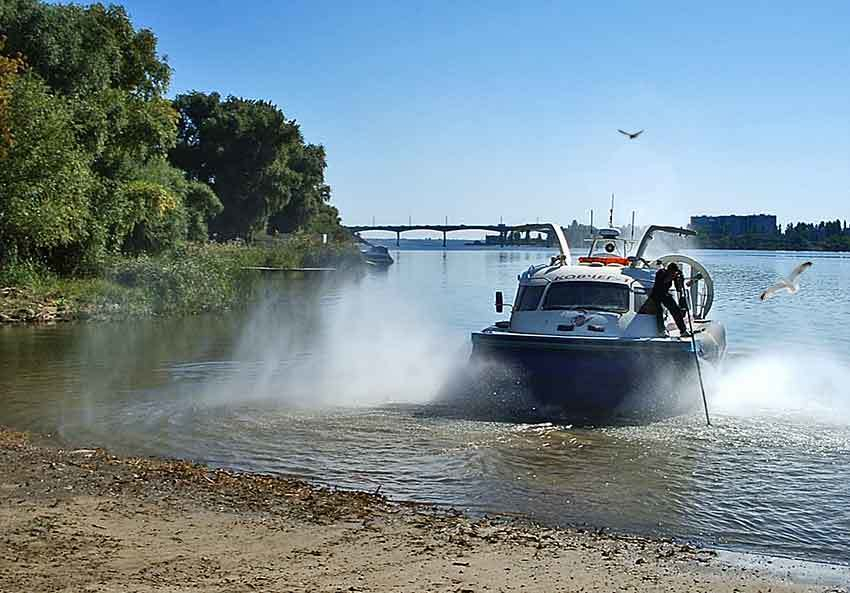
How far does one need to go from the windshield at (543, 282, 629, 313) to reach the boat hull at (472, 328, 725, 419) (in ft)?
4.76

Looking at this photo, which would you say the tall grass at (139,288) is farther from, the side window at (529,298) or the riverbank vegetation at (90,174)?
the side window at (529,298)

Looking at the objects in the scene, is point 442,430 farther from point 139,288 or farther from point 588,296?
point 139,288

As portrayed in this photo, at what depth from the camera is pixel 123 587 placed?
21.1 ft

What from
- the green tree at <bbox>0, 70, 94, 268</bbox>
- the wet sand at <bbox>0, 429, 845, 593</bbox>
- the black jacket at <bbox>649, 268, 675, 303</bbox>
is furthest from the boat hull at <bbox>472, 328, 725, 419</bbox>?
the green tree at <bbox>0, 70, 94, 268</bbox>

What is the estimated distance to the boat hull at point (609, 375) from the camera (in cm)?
1480

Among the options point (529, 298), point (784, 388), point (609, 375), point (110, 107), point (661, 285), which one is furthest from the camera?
point (110, 107)

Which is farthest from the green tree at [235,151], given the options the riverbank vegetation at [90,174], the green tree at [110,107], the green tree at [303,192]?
the green tree at [110,107]

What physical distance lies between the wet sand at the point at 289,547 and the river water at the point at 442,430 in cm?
99

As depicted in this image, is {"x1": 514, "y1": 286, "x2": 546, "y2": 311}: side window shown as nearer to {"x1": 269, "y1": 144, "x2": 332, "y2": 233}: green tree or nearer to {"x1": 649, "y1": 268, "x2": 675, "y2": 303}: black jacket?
{"x1": 649, "y1": 268, "x2": 675, "y2": 303}: black jacket

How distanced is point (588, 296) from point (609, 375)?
2088mm

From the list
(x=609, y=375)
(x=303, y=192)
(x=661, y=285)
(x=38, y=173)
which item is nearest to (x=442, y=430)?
(x=609, y=375)

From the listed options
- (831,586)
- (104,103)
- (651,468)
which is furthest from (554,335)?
(104,103)

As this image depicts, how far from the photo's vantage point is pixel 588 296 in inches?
652

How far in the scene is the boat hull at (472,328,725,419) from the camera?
14.8 meters
